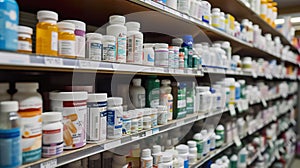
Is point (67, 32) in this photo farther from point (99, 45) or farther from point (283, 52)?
point (283, 52)

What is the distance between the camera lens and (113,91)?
137 centimetres

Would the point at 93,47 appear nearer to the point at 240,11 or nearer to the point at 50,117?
the point at 50,117

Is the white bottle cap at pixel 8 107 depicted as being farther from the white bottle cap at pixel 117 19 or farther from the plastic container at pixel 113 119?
the white bottle cap at pixel 117 19

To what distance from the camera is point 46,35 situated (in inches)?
30.3

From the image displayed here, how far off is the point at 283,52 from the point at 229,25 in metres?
2.20

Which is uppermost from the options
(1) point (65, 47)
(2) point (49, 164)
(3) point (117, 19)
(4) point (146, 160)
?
(3) point (117, 19)

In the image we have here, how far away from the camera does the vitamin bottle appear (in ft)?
2.08

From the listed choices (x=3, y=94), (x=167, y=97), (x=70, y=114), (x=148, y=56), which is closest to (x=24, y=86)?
(x=3, y=94)

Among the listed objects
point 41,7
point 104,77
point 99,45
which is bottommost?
point 104,77

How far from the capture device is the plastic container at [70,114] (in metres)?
0.87

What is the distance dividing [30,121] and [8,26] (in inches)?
10.5

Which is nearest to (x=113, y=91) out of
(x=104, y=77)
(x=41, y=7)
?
(x=104, y=77)

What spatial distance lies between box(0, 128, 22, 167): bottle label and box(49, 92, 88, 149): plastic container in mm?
202

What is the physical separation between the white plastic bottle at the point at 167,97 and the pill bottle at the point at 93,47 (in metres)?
0.55
